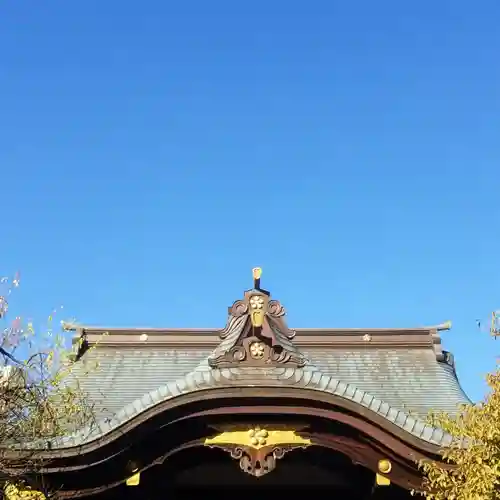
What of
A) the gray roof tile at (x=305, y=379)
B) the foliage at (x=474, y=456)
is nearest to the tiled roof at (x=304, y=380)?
the gray roof tile at (x=305, y=379)

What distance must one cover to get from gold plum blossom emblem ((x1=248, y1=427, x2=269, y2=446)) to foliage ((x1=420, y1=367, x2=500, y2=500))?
5.63ft

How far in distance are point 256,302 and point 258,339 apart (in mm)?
435

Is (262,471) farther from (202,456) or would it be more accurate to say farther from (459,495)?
(459,495)

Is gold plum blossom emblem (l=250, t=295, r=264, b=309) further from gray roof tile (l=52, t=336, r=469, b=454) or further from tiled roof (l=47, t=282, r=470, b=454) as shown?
gray roof tile (l=52, t=336, r=469, b=454)

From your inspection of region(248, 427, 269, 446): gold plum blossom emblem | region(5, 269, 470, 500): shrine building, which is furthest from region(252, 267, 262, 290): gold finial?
region(248, 427, 269, 446): gold plum blossom emblem

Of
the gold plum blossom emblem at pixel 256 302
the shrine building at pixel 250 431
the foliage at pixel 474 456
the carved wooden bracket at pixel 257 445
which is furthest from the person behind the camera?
the gold plum blossom emblem at pixel 256 302

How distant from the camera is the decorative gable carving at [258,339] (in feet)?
24.4

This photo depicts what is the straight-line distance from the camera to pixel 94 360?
12234 mm

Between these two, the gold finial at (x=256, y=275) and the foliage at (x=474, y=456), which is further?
the gold finial at (x=256, y=275)

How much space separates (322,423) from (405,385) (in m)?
4.19

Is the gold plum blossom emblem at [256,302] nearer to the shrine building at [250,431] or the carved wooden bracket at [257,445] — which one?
the shrine building at [250,431]

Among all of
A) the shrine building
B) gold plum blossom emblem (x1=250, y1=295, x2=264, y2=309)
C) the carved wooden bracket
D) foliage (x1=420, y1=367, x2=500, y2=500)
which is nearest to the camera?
foliage (x1=420, y1=367, x2=500, y2=500)

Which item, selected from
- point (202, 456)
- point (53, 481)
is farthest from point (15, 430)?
point (202, 456)

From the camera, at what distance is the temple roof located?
726cm
